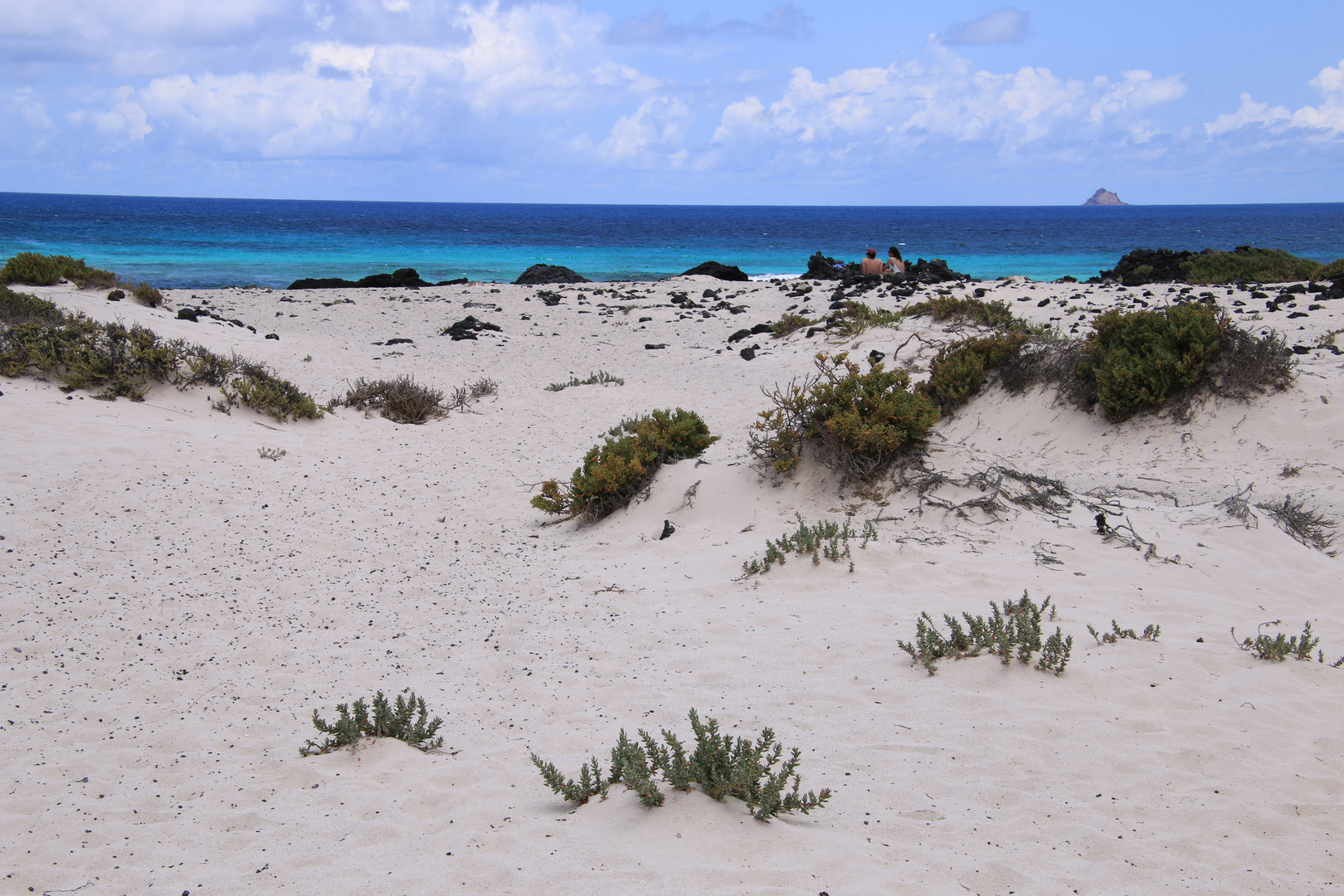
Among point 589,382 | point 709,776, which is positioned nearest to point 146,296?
point 589,382

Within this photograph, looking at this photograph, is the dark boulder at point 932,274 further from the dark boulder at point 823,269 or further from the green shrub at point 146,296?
the green shrub at point 146,296

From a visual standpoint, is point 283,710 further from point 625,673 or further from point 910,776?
point 910,776

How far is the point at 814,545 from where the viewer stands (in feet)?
18.2

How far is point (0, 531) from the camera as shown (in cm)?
569

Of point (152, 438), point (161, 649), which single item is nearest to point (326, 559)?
point (161, 649)

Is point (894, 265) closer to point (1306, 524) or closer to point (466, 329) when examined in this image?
point (466, 329)

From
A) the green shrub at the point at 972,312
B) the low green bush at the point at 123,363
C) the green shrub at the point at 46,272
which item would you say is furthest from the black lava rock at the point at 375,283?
the green shrub at the point at 972,312

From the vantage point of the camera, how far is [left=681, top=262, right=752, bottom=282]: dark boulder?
28.5 meters

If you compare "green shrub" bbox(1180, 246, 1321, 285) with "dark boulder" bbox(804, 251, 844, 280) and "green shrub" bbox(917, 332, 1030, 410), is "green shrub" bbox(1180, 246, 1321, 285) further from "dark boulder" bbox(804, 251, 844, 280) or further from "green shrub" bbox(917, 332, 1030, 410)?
"green shrub" bbox(917, 332, 1030, 410)

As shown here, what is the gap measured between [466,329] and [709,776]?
1606 cm

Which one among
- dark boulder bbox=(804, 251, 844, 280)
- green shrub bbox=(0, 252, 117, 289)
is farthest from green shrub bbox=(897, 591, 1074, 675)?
dark boulder bbox=(804, 251, 844, 280)

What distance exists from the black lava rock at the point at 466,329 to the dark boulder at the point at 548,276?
10.3m

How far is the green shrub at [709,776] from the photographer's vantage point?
2.73m

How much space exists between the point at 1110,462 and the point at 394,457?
25.1 ft
